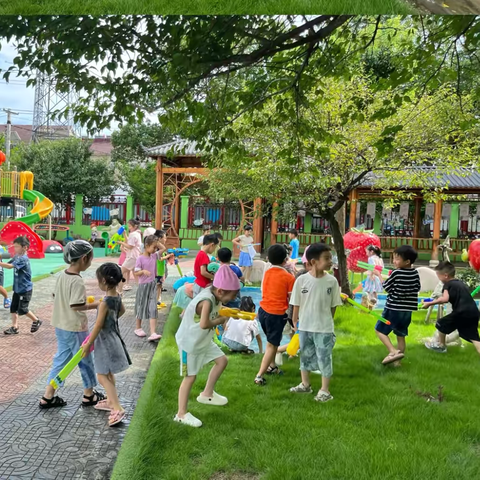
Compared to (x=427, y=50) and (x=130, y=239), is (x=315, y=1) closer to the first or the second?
(x=427, y=50)

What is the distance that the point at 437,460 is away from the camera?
9.11 ft

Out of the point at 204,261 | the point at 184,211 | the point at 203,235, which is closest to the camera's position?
the point at 204,261

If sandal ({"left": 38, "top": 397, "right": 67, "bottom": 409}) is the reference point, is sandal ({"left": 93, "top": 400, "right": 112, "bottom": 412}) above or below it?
below

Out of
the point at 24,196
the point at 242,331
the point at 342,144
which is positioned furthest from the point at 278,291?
the point at 342,144

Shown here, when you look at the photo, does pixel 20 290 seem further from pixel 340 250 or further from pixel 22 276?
pixel 340 250

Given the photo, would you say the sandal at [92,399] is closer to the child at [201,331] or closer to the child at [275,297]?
the child at [201,331]

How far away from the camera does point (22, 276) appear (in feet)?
17.0

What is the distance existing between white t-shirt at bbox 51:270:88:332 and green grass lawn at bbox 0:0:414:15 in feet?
6.39

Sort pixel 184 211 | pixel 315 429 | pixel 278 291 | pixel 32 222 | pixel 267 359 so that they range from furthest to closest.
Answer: pixel 184 211
pixel 278 291
pixel 267 359
pixel 315 429
pixel 32 222

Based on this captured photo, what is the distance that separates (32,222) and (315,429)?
8.11 feet

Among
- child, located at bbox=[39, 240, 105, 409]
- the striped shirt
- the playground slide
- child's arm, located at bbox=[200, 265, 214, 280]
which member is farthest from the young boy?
the playground slide

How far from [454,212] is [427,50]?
1510 cm

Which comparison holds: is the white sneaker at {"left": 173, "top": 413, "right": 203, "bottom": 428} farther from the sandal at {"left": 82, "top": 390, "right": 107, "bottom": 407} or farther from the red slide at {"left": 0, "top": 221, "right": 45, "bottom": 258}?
the red slide at {"left": 0, "top": 221, "right": 45, "bottom": 258}

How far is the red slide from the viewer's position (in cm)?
320
